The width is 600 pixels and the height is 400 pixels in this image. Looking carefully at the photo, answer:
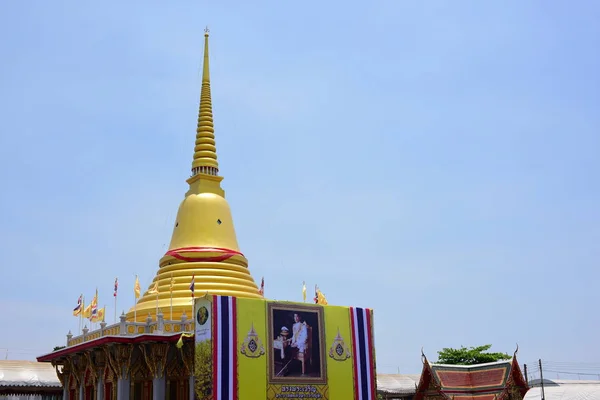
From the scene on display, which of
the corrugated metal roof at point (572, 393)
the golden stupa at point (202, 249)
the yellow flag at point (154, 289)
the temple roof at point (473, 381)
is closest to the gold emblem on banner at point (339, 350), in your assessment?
the golden stupa at point (202, 249)

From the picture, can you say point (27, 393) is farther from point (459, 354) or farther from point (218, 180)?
point (459, 354)

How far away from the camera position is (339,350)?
3603cm

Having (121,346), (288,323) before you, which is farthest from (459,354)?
(121,346)

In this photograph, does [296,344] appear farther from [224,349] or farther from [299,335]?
[224,349]

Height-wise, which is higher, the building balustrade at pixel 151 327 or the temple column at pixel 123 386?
the building balustrade at pixel 151 327

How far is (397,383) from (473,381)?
17781 millimetres

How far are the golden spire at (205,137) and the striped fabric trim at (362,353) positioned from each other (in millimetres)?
13880

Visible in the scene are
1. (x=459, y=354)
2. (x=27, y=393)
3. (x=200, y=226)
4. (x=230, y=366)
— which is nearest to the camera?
(x=230, y=366)

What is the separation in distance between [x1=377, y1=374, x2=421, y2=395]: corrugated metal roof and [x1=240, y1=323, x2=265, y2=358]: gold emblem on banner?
28.2m

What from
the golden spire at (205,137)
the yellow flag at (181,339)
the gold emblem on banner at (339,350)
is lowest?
the gold emblem on banner at (339,350)

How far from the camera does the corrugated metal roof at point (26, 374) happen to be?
160ft

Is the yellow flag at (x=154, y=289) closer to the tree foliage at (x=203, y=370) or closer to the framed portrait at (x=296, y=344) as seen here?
the tree foliage at (x=203, y=370)

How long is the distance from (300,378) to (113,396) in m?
9.20

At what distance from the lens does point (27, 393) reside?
1972 inches
